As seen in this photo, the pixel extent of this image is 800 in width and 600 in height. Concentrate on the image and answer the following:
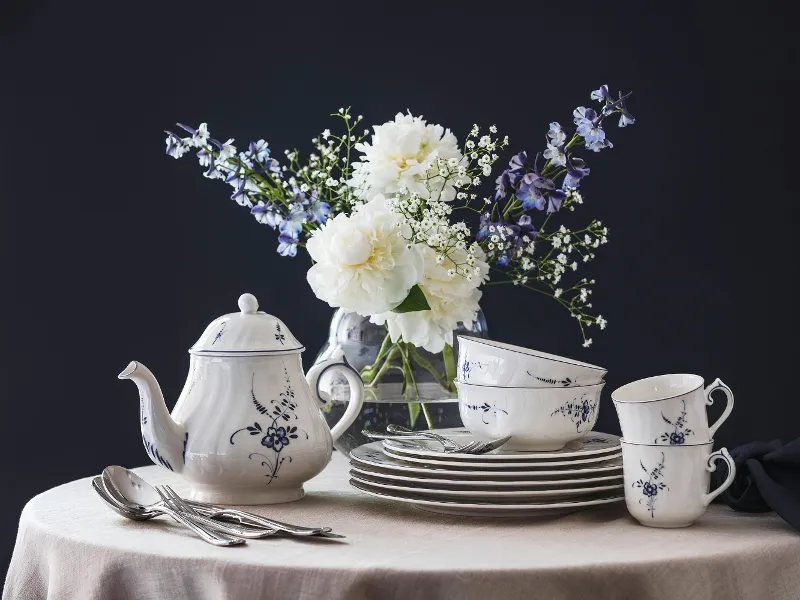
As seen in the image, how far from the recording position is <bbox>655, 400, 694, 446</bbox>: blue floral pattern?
1.00 m

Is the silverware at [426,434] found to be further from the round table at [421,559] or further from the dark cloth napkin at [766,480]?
the dark cloth napkin at [766,480]

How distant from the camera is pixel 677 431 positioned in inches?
39.4

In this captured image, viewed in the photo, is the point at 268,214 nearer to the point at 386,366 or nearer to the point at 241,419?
the point at 386,366

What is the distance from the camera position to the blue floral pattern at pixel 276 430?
114 cm

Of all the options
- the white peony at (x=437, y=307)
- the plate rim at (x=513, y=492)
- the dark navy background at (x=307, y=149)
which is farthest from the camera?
the dark navy background at (x=307, y=149)

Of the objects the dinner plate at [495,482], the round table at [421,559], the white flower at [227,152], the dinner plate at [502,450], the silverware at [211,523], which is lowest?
the round table at [421,559]

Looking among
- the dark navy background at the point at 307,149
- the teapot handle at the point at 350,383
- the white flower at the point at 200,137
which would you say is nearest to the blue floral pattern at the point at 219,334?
the teapot handle at the point at 350,383

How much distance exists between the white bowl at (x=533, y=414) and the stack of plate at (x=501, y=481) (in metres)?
0.03

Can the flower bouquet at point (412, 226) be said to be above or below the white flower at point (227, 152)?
below

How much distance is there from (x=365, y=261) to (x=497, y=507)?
396 millimetres

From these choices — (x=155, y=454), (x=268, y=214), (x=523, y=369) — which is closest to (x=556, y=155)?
(x=523, y=369)

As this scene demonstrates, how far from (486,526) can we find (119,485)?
454 mm

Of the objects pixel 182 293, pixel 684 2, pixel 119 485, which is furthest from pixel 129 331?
pixel 684 2

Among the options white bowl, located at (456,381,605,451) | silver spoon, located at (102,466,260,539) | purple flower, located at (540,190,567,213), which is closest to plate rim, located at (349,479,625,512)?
white bowl, located at (456,381,605,451)
